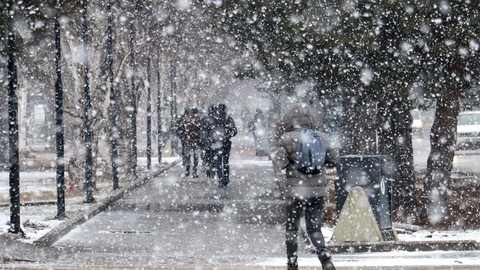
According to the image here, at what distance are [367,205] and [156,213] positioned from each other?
6447 millimetres

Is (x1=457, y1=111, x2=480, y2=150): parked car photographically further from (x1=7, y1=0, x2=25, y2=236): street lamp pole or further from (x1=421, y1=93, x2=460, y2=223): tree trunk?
(x1=7, y1=0, x2=25, y2=236): street lamp pole

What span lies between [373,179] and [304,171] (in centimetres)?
360

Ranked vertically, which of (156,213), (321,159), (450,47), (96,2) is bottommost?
(156,213)

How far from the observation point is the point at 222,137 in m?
23.9

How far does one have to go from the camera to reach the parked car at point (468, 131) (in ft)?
150

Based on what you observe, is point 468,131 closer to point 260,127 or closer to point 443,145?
point 260,127

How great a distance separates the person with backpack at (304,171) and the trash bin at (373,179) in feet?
10.7

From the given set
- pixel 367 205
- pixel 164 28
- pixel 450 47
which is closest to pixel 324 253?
pixel 367 205

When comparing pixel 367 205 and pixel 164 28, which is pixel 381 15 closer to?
pixel 367 205

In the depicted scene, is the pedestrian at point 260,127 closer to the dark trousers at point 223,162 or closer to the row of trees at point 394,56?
the dark trousers at point 223,162

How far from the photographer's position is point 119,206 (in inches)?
765

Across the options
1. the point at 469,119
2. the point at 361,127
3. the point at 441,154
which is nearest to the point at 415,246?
the point at 441,154

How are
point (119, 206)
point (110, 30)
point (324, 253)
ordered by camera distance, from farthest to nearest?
1. point (110, 30)
2. point (119, 206)
3. point (324, 253)

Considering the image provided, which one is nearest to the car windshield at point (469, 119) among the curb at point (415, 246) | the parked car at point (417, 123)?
the parked car at point (417, 123)
